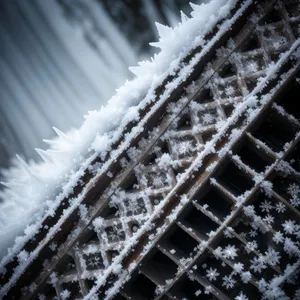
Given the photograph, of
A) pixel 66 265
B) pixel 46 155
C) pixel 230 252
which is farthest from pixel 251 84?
pixel 66 265

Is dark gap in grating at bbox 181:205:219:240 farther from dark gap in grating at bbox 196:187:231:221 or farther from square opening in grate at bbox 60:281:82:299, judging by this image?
square opening in grate at bbox 60:281:82:299

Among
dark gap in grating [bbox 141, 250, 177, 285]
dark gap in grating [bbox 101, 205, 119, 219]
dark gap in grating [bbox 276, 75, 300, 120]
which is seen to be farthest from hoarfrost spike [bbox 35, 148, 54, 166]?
dark gap in grating [bbox 276, 75, 300, 120]

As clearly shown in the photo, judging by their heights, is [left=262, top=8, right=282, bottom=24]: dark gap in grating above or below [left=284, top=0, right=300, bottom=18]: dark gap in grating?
below

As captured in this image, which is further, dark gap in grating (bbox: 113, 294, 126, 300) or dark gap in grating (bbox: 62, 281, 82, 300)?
dark gap in grating (bbox: 62, 281, 82, 300)

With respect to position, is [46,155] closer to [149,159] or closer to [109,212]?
[109,212]

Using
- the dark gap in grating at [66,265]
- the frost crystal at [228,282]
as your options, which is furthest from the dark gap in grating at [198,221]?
the dark gap in grating at [66,265]

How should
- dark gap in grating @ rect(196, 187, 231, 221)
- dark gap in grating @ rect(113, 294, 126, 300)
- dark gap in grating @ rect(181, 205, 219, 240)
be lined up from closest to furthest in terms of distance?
dark gap in grating @ rect(113, 294, 126, 300), dark gap in grating @ rect(181, 205, 219, 240), dark gap in grating @ rect(196, 187, 231, 221)

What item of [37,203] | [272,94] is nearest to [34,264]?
[37,203]
